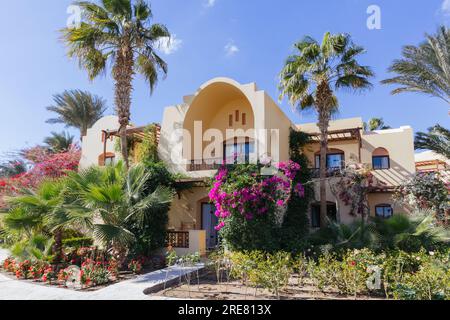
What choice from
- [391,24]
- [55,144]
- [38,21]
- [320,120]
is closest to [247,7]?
[391,24]

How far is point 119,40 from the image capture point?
13828 millimetres

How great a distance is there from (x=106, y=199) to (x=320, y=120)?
419 inches

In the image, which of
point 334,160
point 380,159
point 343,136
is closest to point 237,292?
point 334,160

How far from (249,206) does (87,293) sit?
5.94 metres

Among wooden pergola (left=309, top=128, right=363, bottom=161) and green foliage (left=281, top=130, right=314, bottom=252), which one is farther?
wooden pergola (left=309, top=128, right=363, bottom=161)

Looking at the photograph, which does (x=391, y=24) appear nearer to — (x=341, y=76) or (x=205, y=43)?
(x=341, y=76)

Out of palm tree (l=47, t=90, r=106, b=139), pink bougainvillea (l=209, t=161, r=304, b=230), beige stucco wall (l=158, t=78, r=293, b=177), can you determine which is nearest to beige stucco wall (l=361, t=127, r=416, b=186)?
beige stucco wall (l=158, t=78, r=293, b=177)

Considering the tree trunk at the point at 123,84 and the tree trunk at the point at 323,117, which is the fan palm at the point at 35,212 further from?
the tree trunk at the point at 323,117

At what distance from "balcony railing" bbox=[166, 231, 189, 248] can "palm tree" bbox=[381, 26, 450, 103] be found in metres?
11.3

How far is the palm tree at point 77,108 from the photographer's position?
2661 cm

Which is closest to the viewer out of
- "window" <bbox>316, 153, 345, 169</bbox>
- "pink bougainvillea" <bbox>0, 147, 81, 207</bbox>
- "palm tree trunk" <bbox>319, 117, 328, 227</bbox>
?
Result: "palm tree trunk" <bbox>319, 117, 328, 227</bbox>

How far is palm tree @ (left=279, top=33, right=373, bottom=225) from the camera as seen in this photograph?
1444 centimetres

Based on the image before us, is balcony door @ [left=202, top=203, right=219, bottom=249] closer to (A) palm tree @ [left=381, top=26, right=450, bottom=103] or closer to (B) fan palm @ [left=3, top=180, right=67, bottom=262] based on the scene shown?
(B) fan palm @ [left=3, top=180, right=67, bottom=262]

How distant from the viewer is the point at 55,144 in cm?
2750
